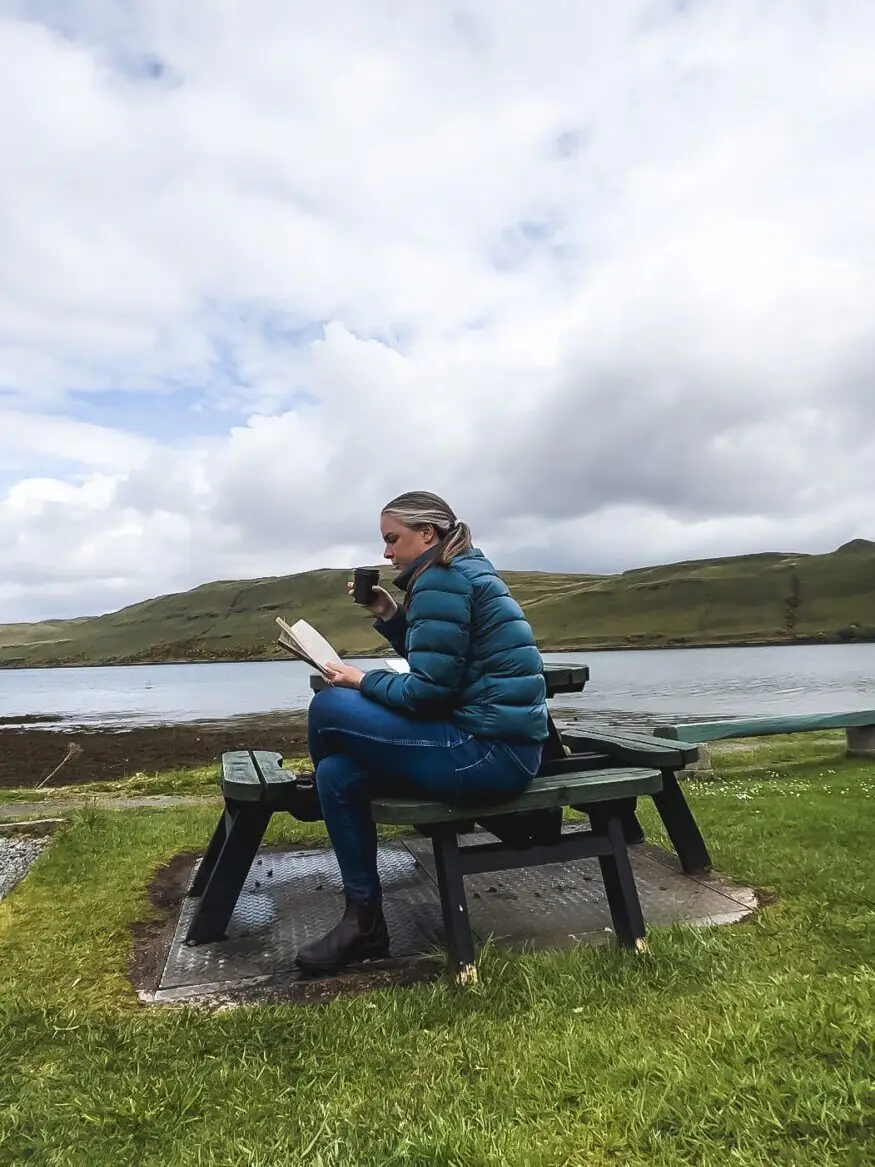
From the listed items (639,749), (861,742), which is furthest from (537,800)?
(861,742)

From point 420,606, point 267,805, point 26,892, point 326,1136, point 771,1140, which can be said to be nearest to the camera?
point 771,1140

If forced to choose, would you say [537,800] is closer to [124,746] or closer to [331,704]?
[331,704]

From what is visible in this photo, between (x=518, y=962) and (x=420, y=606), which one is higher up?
(x=420, y=606)

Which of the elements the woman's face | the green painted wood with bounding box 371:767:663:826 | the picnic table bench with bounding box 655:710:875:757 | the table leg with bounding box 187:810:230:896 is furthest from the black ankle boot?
the picnic table bench with bounding box 655:710:875:757

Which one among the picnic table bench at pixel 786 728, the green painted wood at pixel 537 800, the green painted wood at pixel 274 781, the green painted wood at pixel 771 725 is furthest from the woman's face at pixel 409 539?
the green painted wood at pixel 771 725

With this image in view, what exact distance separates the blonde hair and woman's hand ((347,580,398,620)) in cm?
62

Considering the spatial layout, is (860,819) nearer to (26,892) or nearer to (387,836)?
(387,836)

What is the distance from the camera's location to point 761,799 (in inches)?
336

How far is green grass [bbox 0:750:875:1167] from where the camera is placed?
252 cm

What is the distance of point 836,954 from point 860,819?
11.2ft

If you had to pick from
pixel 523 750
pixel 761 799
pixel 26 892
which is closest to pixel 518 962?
pixel 523 750

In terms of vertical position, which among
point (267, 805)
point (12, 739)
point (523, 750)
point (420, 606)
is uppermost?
point (420, 606)

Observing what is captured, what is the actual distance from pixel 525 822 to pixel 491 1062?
1.74 m

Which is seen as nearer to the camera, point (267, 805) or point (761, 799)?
point (267, 805)
